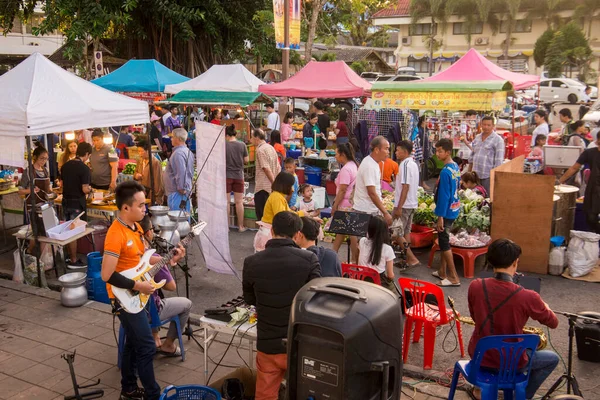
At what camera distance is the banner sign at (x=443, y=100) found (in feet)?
31.4

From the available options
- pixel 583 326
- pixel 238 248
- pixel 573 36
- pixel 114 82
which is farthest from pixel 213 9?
pixel 573 36

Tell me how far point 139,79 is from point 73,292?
887cm

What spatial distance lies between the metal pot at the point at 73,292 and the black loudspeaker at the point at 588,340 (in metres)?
5.60

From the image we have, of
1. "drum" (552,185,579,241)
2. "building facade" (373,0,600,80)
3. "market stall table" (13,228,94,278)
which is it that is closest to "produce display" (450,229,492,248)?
"drum" (552,185,579,241)

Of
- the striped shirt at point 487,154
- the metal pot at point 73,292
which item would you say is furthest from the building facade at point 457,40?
the metal pot at point 73,292

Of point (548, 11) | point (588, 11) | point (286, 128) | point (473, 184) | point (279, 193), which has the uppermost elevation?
point (548, 11)

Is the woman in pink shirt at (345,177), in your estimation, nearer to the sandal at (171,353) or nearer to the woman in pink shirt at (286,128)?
the sandal at (171,353)

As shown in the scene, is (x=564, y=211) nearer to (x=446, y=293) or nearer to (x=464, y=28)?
(x=446, y=293)

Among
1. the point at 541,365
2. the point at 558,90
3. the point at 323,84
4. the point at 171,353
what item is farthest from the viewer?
the point at 558,90

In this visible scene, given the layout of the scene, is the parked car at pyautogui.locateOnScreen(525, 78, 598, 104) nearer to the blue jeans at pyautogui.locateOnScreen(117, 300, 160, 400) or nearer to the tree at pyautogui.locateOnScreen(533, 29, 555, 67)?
the tree at pyautogui.locateOnScreen(533, 29, 555, 67)

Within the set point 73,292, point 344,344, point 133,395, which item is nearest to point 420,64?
point 73,292

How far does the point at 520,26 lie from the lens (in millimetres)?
43781

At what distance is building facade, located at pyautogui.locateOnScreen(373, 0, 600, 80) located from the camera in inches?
1690

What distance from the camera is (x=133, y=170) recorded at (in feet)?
37.2
